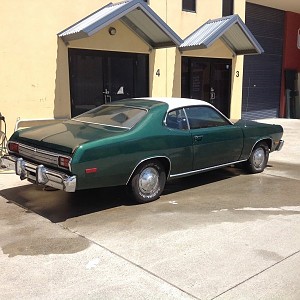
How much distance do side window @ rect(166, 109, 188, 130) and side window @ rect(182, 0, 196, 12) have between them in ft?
23.5

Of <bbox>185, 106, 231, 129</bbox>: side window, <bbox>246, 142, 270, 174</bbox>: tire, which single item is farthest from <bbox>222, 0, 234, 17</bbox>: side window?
<bbox>185, 106, 231, 129</bbox>: side window

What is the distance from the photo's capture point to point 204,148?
20.3 feet

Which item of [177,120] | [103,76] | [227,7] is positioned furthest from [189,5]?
[177,120]

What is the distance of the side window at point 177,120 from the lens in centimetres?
593

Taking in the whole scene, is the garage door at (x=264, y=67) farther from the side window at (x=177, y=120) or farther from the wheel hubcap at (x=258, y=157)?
the side window at (x=177, y=120)

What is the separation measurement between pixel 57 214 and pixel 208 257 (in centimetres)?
221

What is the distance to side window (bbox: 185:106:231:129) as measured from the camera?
20.5 ft

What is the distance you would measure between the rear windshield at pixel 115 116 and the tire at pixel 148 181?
0.63m

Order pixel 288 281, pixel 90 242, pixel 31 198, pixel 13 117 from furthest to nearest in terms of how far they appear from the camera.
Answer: pixel 13 117
pixel 31 198
pixel 90 242
pixel 288 281

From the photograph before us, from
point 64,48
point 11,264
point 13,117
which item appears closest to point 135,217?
point 11,264

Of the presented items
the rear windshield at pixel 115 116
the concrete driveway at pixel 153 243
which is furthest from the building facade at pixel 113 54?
the concrete driveway at pixel 153 243

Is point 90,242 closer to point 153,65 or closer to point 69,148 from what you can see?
point 69,148

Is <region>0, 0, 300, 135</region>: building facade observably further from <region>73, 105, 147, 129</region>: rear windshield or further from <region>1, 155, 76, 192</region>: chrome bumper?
<region>1, 155, 76, 192</region>: chrome bumper

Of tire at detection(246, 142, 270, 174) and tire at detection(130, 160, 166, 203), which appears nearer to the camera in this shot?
tire at detection(130, 160, 166, 203)
